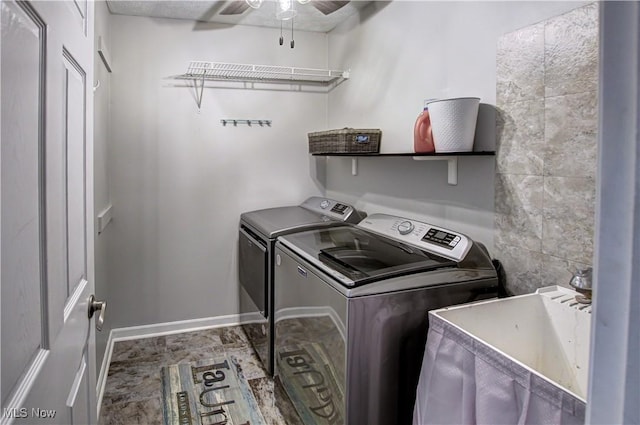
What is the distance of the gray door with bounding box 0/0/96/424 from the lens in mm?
607

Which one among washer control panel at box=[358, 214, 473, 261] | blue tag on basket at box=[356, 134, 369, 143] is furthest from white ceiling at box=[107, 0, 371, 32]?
washer control panel at box=[358, 214, 473, 261]

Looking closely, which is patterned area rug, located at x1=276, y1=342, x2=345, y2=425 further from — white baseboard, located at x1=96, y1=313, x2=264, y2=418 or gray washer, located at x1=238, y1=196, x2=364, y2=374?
white baseboard, located at x1=96, y1=313, x2=264, y2=418

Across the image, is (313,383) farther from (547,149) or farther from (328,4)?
(328,4)

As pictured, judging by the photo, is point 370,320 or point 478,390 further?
point 370,320

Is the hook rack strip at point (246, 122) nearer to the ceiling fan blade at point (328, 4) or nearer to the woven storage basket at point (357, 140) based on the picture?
the woven storage basket at point (357, 140)

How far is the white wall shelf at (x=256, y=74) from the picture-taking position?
10.5 feet

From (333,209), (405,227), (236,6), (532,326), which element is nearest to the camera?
(532,326)

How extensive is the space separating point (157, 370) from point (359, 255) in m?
1.66

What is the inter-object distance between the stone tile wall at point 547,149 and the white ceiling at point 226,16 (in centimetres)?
150

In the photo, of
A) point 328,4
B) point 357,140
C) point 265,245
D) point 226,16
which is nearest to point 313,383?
point 265,245

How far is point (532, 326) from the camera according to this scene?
151 centimetres

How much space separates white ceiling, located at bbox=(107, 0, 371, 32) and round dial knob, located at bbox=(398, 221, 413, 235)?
4.78 feet

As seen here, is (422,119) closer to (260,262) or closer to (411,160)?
(411,160)

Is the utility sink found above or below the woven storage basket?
below
